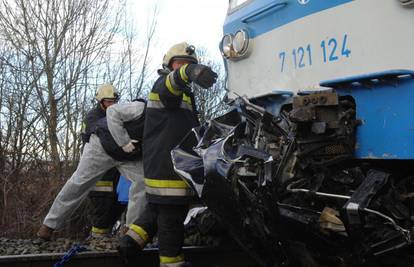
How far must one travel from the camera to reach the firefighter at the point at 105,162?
4.61 meters

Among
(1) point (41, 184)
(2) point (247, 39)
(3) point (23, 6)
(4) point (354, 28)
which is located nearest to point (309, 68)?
(4) point (354, 28)

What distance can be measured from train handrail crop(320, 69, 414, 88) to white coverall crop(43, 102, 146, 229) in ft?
7.05

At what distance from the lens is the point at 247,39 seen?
3.83 meters

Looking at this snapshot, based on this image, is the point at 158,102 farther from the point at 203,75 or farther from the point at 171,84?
the point at 203,75

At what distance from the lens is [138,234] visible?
4.03 meters

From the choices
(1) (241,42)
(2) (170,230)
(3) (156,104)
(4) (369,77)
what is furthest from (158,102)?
(4) (369,77)

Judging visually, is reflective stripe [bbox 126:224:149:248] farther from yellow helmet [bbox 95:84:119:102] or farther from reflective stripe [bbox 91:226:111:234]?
yellow helmet [bbox 95:84:119:102]

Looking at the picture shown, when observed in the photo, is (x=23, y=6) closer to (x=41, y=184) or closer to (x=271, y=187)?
(x=41, y=184)

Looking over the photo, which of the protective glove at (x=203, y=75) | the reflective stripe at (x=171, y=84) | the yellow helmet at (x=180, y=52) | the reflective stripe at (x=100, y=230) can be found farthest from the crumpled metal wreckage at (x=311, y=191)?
the reflective stripe at (x=100, y=230)

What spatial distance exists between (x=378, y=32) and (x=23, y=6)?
379 inches

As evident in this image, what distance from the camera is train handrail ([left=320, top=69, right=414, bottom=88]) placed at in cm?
257

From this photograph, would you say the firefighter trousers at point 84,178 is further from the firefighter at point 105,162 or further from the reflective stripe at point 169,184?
the reflective stripe at point 169,184

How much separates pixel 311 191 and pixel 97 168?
276 cm

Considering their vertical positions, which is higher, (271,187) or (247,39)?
(247,39)
